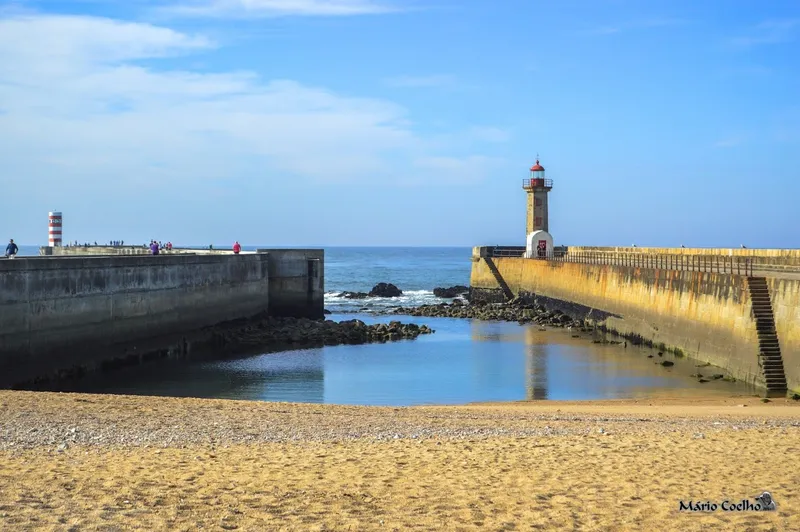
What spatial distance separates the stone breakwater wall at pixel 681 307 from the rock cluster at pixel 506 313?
63 cm

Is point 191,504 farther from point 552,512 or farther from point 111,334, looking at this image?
point 111,334

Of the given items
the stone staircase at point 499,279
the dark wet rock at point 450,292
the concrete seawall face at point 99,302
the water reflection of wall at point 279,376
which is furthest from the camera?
the dark wet rock at point 450,292

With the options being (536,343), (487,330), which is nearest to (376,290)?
(487,330)

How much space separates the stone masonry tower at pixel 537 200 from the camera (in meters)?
45.2

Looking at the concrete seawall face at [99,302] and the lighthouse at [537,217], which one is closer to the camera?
the concrete seawall face at [99,302]

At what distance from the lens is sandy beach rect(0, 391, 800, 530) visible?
6363 millimetres

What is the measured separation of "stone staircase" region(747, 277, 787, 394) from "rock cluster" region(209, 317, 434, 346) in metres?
12.4

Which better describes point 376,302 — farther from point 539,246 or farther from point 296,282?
point 296,282

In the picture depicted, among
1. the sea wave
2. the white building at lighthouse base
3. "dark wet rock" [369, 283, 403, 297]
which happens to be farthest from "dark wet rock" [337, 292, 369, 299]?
the white building at lighthouse base

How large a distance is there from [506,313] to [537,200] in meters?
10.6

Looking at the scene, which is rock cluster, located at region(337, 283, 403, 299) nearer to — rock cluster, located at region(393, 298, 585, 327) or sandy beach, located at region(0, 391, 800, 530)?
rock cluster, located at region(393, 298, 585, 327)

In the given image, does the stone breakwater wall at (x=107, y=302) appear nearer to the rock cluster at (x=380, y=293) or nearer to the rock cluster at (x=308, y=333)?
the rock cluster at (x=308, y=333)

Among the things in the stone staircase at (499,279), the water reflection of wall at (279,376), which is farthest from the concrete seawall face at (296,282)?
the stone staircase at (499,279)

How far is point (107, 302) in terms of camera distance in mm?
20344
